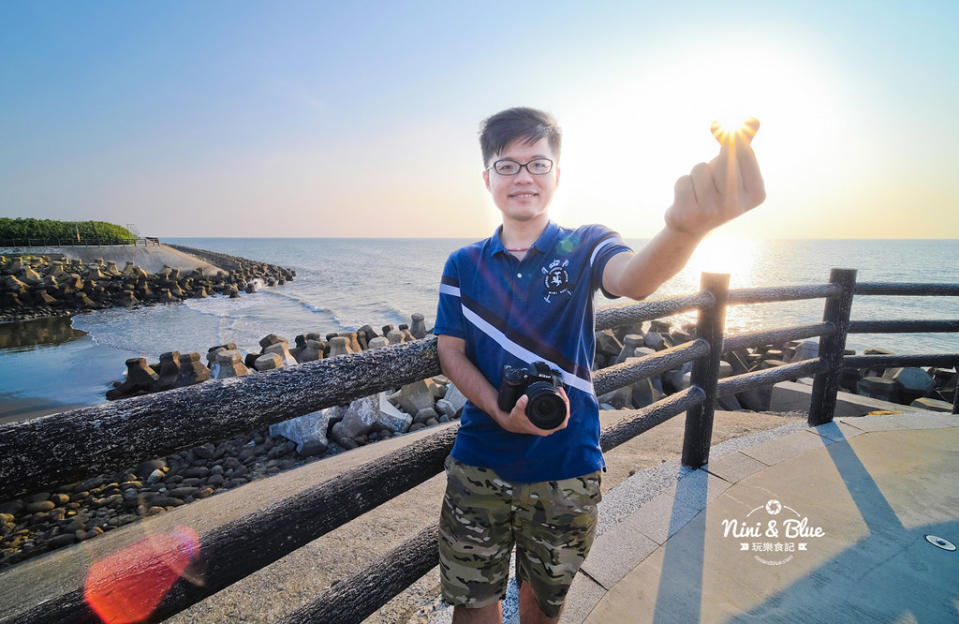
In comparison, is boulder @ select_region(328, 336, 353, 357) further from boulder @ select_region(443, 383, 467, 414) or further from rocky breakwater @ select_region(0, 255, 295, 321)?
rocky breakwater @ select_region(0, 255, 295, 321)

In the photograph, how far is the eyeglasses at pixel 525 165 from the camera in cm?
157

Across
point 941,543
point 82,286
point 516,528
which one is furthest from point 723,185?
point 82,286

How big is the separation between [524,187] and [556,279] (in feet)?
1.19

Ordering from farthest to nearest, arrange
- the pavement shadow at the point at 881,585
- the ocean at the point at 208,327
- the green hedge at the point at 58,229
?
the green hedge at the point at 58,229 → the ocean at the point at 208,327 → the pavement shadow at the point at 881,585

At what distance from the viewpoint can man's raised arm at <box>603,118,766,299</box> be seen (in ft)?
3.13

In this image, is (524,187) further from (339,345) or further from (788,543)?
(339,345)

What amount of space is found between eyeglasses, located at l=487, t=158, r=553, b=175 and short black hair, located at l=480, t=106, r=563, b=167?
2.3 inches

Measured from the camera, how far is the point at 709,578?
6.50ft

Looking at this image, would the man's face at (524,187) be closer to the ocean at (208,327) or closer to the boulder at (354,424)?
the ocean at (208,327)

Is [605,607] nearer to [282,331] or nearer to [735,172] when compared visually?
[735,172]

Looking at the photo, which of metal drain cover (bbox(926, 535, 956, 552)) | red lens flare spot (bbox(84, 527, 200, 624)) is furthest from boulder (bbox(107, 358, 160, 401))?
metal drain cover (bbox(926, 535, 956, 552))

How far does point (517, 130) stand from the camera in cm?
158

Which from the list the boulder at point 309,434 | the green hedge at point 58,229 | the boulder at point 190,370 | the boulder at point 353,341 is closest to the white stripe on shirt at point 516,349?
the boulder at point 309,434

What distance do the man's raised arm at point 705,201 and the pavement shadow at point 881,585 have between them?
5.13 ft
